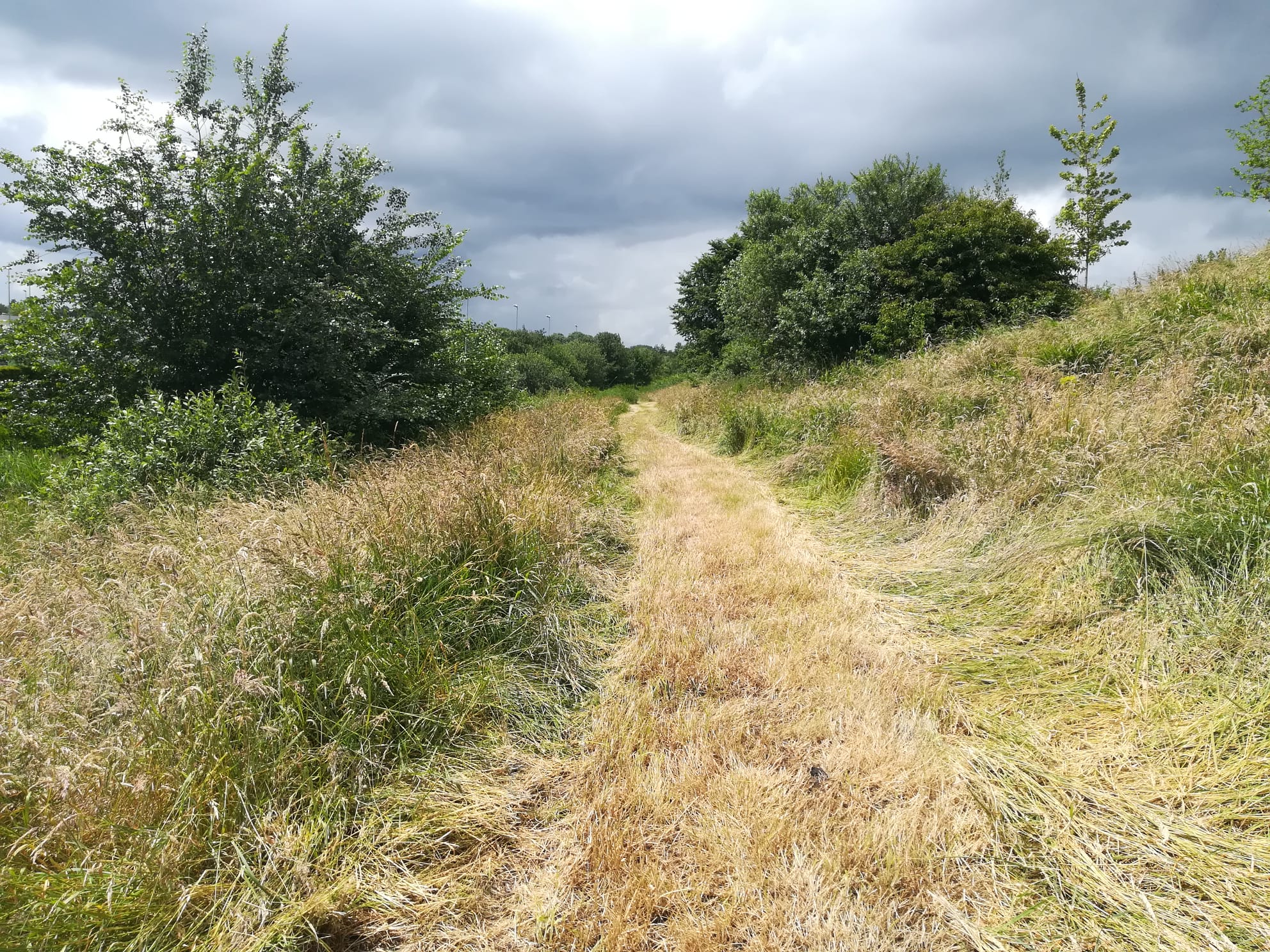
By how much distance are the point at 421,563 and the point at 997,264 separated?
14.7 meters

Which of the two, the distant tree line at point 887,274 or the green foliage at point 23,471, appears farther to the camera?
the distant tree line at point 887,274

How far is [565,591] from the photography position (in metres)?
3.81

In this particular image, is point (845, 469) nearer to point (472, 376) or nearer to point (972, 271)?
point (472, 376)

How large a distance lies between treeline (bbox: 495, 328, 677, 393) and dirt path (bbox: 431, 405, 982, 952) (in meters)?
28.2

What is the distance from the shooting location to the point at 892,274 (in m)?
13.1

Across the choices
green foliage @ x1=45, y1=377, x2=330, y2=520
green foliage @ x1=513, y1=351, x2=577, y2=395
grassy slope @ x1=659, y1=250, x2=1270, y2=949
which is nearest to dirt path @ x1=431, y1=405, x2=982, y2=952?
grassy slope @ x1=659, y1=250, x2=1270, y2=949

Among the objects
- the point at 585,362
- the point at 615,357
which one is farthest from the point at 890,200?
the point at 615,357

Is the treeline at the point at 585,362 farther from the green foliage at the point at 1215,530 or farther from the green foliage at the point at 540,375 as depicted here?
the green foliage at the point at 1215,530

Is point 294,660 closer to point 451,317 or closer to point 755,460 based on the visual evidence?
point 755,460

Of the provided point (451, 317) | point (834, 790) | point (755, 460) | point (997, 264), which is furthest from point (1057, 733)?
point (997, 264)

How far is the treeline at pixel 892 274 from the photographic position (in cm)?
1219

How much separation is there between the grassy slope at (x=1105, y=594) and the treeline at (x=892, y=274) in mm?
5885

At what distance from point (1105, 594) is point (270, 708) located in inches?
168

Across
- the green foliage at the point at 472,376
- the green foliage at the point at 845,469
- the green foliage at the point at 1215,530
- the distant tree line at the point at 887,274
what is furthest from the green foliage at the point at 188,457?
the distant tree line at the point at 887,274
